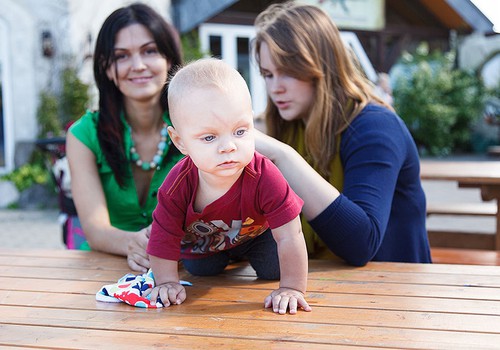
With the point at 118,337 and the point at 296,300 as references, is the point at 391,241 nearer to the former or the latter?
the point at 296,300

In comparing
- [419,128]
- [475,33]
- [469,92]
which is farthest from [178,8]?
[475,33]

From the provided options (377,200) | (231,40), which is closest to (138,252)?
(377,200)

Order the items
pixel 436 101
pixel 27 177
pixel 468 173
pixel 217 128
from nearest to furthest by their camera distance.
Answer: pixel 217 128
pixel 468 173
pixel 27 177
pixel 436 101

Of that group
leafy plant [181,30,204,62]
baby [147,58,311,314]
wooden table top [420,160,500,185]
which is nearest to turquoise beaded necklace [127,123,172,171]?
baby [147,58,311,314]

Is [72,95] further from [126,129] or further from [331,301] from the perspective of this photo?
[331,301]

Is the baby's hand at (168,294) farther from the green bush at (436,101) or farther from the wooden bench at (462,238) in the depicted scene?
the green bush at (436,101)

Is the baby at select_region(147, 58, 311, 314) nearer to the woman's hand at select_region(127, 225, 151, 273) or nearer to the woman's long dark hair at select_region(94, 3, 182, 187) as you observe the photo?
the woman's hand at select_region(127, 225, 151, 273)

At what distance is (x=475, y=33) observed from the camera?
614 inches

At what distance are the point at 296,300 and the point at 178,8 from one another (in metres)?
9.94

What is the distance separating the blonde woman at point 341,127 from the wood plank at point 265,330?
2.00ft

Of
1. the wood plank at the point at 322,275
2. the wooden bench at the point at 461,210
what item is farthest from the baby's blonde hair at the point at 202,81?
the wooden bench at the point at 461,210

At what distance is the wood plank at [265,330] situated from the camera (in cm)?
127

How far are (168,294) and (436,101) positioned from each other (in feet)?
43.5

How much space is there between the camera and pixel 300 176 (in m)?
1.86
